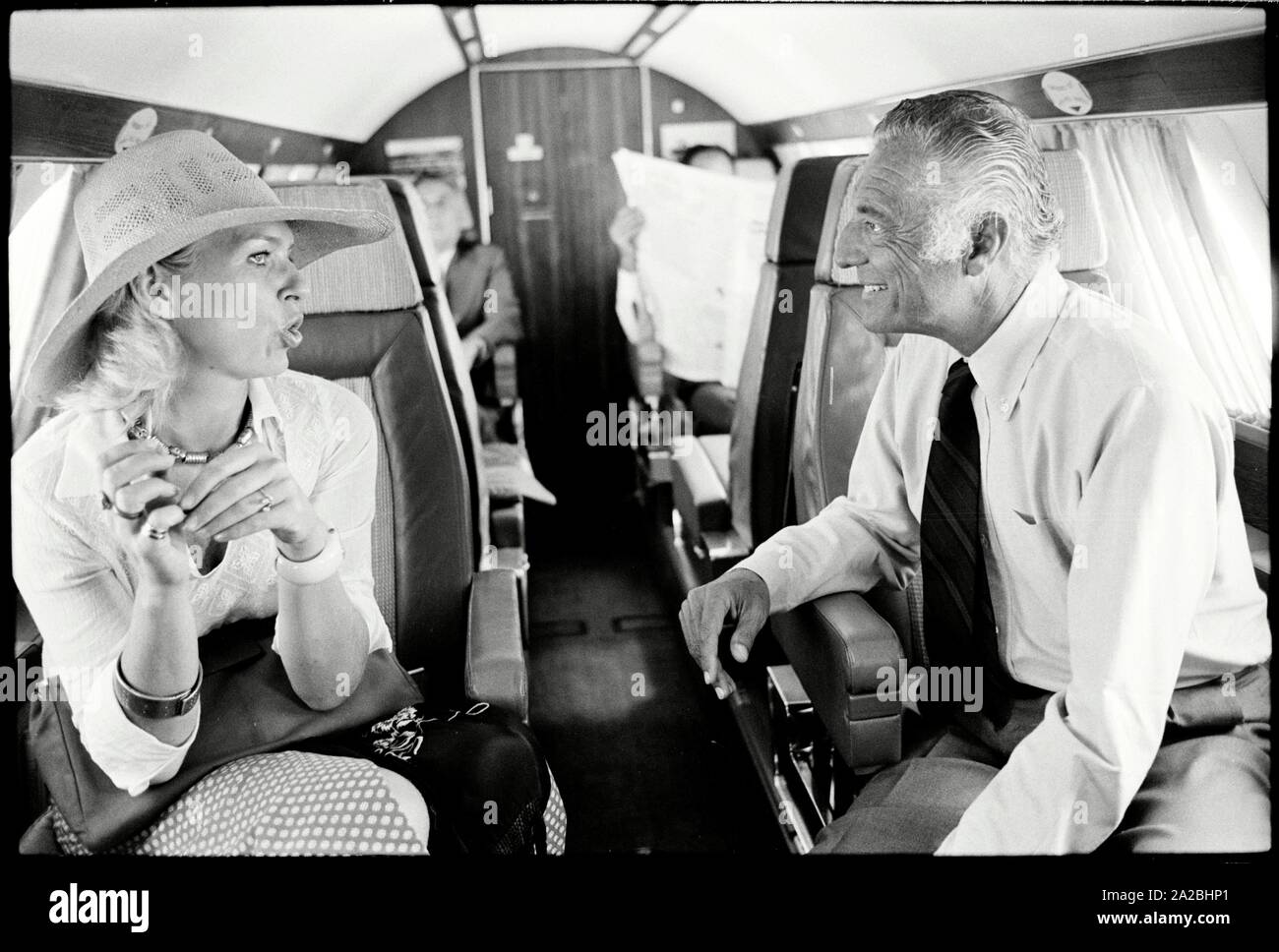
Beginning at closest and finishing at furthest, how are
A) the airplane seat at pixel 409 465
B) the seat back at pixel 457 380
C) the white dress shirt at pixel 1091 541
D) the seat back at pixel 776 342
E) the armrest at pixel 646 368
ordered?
the white dress shirt at pixel 1091 541
the airplane seat at pixel 409 465
the armrest at pixel 646 368
the seat back at pixel 457 380
the seat back at pixel 776 342

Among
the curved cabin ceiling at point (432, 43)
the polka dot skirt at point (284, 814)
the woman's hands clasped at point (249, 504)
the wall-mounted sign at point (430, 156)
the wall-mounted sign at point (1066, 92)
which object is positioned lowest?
the polka dot skirt at point (284, 814)

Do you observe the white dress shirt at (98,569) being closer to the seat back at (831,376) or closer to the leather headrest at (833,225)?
the seat back at (831,376)

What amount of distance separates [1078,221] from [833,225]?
0.50 meters

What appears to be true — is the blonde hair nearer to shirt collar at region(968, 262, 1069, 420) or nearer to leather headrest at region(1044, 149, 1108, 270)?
shirt collar at region(968, 262, 1069, 420)

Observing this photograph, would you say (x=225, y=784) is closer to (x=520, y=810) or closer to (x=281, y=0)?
(x=520, y=810)

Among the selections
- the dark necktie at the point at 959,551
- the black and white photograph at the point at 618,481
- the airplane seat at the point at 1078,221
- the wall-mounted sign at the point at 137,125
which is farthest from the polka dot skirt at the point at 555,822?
the wall-mounted sign at the point at 137,125

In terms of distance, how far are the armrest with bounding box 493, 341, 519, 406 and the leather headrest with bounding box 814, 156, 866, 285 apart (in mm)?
694

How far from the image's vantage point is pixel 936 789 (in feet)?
5.96

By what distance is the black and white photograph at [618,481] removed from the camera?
1660mm

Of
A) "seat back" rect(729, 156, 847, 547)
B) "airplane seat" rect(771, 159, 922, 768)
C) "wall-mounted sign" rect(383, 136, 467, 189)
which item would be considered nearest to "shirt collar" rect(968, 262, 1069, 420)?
"airplane seat" rect(771, 159, 922, 768)

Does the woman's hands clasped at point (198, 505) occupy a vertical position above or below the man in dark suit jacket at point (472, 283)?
below

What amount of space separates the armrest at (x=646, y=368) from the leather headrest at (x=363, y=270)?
447 mm
